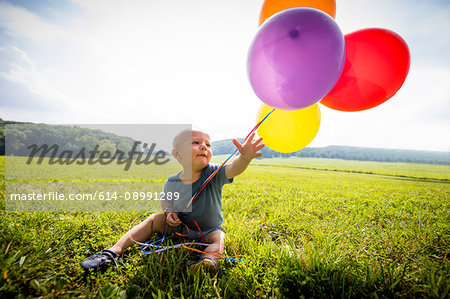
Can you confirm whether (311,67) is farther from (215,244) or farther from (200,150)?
(215,244)

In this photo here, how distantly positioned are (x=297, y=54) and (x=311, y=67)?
0.14 metres

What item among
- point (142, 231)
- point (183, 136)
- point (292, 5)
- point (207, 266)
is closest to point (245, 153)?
point (183, 136)

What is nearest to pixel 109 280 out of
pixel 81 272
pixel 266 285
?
pixel 81 272

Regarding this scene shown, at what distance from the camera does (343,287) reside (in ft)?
3.78

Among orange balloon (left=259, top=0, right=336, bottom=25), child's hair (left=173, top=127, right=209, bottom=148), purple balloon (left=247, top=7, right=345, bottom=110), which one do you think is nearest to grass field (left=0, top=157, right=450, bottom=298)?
child's hair (left=173, top=127, right=209, bottom=148)

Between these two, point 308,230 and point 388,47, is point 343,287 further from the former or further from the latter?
point 388,47

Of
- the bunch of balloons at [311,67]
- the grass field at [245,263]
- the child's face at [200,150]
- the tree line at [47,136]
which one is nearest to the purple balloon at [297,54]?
the bunch of balloons at [311,67]

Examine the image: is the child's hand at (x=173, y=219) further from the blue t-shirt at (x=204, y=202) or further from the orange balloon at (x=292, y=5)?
the orange balloon at (x=292, y=5)

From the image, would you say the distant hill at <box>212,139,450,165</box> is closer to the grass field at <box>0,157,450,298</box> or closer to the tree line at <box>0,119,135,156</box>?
the grass field at <box>0,157,450,298</box>

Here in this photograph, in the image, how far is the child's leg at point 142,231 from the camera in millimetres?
1726

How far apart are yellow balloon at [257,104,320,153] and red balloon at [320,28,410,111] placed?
0.37 metres

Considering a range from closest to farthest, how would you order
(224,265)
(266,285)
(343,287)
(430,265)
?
(343,287)
(266,285)
(430,265)
(224,265)

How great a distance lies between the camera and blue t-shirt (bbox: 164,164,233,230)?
2020mm

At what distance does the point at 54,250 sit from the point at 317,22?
9.35ft
